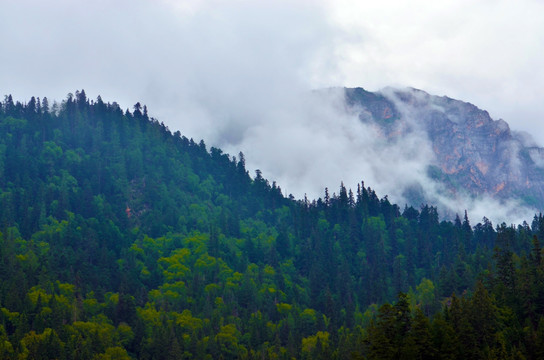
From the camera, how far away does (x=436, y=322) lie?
10788 centimetres

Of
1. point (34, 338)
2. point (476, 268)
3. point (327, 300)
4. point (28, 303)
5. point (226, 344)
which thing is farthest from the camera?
point (327, 300)

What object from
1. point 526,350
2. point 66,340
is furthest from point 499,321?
point 66,340

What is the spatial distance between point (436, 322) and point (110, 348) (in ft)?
226

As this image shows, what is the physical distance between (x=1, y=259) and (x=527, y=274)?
108 meters

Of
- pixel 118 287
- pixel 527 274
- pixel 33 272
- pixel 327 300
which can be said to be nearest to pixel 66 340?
pixel 33 272

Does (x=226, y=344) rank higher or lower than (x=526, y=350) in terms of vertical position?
higher

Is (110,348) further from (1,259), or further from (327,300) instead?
(327,300)

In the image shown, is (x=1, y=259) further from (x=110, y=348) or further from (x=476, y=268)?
(x=476, y=268)

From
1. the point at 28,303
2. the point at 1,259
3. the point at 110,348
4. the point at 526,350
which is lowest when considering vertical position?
the point at 526,350

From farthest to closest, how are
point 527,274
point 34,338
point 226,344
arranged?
1. point 226,344
2. point 34,338
3. point 527,274

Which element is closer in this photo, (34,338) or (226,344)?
(34,338)

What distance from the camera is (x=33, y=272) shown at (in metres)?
172

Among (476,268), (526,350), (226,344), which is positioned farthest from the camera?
(476,268)

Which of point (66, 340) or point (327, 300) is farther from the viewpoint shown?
point (327, 300)
